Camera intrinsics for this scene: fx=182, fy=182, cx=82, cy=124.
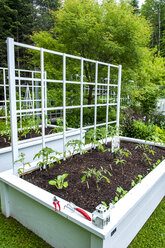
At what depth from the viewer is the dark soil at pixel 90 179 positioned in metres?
1.58

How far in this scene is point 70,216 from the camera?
123cm

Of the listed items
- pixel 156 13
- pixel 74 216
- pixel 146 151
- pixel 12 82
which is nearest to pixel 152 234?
pixel 74 216

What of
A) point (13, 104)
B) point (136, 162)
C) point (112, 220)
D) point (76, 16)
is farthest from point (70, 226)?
point (76, 16)

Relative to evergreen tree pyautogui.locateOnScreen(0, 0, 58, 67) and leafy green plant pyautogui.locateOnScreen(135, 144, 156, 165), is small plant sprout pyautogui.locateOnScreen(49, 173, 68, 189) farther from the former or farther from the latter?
evergreen tree pyautogui.locateOnScreen(0, 0, 58, 67)

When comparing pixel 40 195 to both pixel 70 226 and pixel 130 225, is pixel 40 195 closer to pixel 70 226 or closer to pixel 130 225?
pixel 70 226

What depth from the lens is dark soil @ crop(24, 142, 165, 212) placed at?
5.17 ft

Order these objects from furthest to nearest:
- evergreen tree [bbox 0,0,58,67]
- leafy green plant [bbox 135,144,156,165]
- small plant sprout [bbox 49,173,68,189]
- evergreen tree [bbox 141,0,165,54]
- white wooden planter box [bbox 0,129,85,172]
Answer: evergreen tree [bbox 141,0,165,54]
evergreen tree [bbox 0,0,58,67]
white wooden planter box [bbox 0,129,85,172]
leafy green plant [bbox 135,144,156,165]
small plant sprout [bbox 49,173,68,189]

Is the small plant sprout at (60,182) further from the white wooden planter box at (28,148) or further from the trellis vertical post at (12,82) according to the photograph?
the white wooden planter box at (28,148)

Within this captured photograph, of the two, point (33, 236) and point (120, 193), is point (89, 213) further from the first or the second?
point (33, 236)

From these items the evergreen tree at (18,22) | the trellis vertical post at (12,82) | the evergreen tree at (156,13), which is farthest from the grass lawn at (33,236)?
the evergreen tree at (156,13)

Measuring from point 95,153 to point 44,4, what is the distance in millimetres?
16186

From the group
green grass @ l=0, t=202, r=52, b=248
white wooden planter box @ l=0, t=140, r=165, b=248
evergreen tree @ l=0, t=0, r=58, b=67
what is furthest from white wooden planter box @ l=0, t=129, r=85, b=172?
evergreen tree @ l=0, t=0, r=58, b=67

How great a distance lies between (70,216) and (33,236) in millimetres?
612

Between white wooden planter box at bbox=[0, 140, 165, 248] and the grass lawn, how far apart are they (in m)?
0.05
